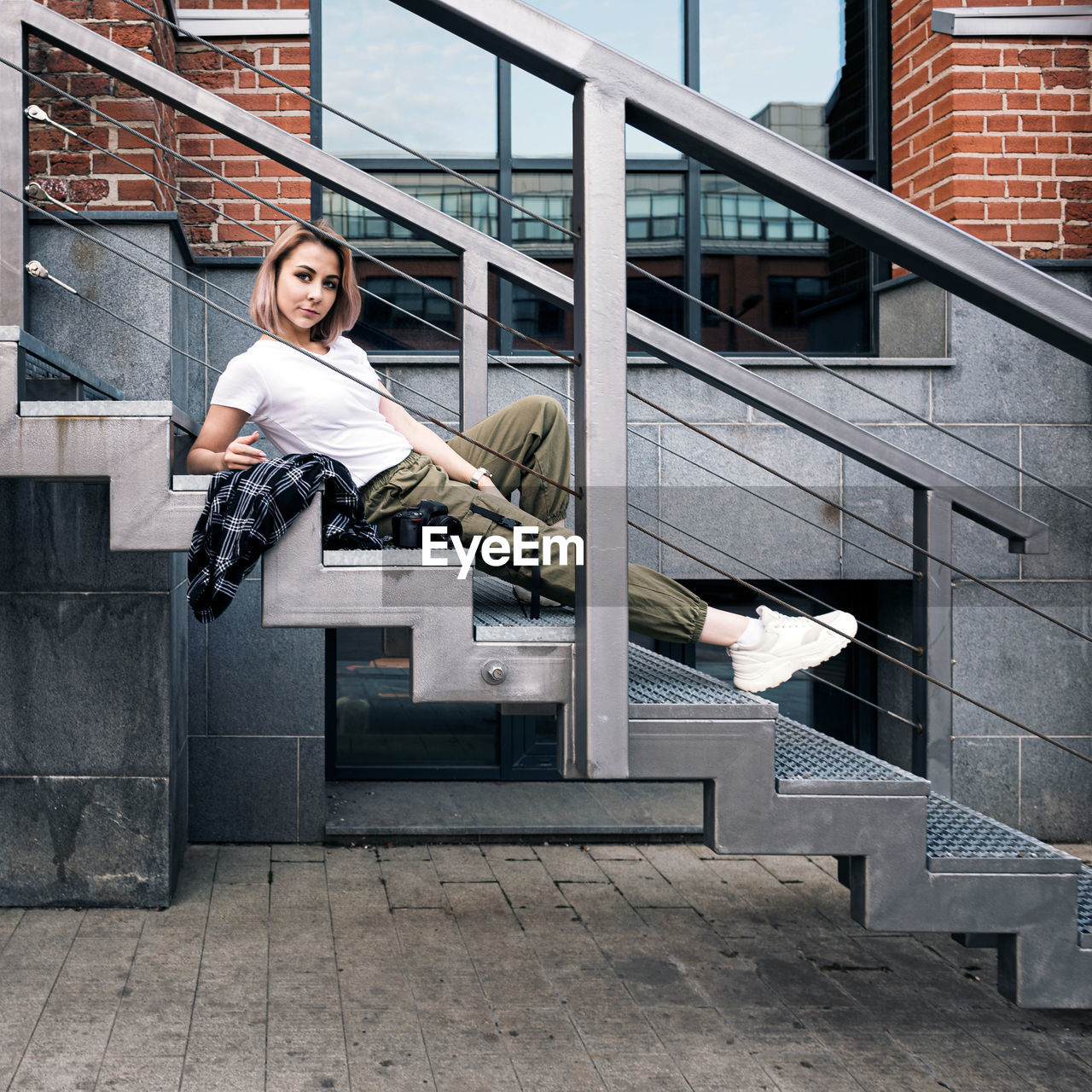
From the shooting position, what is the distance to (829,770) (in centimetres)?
231

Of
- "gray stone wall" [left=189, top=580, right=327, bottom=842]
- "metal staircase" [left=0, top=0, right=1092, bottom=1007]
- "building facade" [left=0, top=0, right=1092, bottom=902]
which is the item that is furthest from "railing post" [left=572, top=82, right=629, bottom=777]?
"gray stone wall" [left=189, top=580, right=327, bottom=842]

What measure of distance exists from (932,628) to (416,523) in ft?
5.81

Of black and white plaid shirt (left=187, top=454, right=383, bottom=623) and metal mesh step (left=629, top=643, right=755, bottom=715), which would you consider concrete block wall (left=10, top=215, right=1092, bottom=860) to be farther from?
black and white plaid shirt (left=187, top=454, right=383, bottom=623)

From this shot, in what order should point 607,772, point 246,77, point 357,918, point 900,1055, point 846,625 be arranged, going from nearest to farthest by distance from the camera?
point 607,772 < point 846,625 < point 900,1055 < point 357,918 < point 246,77

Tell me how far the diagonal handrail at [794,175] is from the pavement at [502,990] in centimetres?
192

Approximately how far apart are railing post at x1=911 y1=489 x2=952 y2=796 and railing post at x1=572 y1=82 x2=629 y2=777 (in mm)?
1515

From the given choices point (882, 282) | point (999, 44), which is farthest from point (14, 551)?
point (999, 44)

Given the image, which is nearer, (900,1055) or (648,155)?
(900,1055)

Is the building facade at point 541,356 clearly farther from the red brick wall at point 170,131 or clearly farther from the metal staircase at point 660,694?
the metal staircase at point 660,694

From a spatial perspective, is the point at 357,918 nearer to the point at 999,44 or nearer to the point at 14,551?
the point at 14,551

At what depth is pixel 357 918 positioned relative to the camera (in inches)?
150

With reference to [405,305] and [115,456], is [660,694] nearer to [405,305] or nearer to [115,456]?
[115,456]

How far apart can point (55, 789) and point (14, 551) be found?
88cm

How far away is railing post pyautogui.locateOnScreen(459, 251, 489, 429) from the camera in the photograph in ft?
11.4
